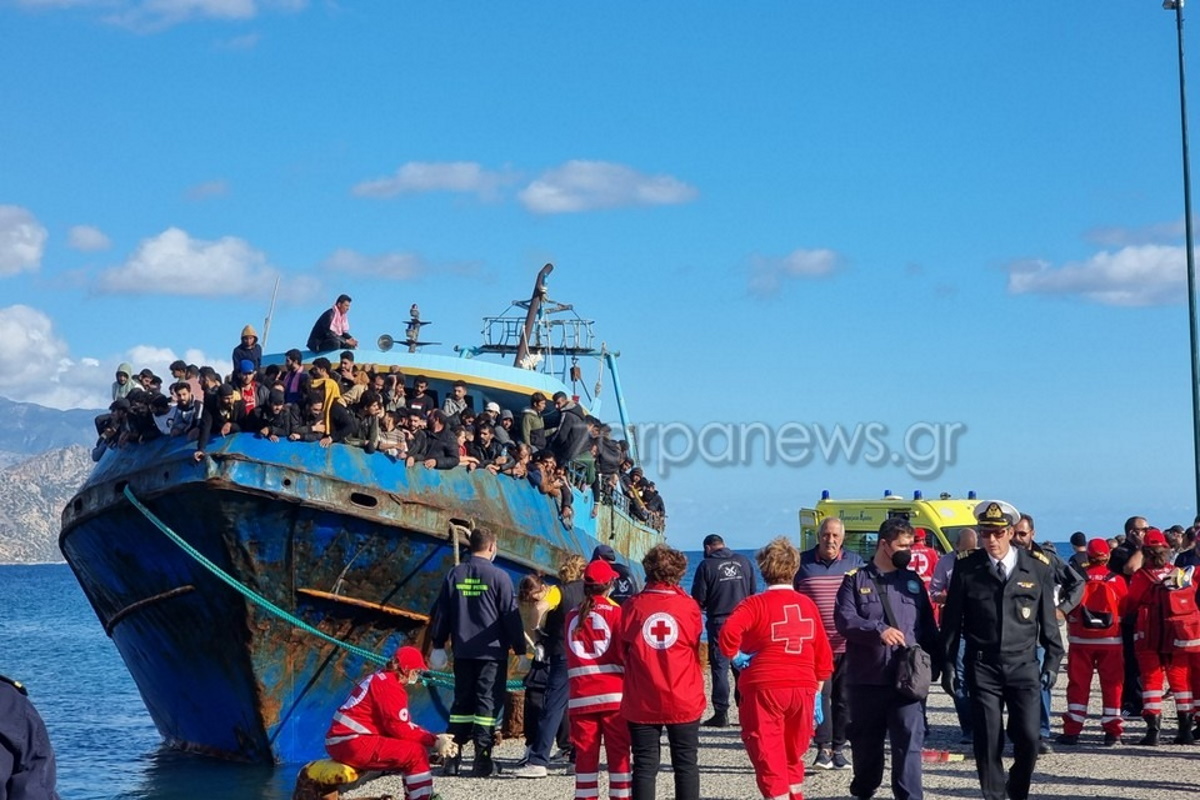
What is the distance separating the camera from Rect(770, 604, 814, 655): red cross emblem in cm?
757

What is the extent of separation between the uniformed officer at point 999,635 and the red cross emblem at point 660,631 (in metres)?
1.64

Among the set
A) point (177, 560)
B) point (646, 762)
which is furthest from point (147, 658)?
point (646, 762)

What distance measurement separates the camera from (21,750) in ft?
14.0

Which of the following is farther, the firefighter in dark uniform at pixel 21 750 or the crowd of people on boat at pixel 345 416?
the crowd of people on boat at pixel 345 416

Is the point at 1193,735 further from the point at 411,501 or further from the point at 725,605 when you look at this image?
the point at 411,501

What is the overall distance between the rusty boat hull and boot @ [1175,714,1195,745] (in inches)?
240

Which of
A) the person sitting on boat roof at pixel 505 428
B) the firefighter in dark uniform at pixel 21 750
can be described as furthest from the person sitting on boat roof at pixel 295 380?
the firefighter in dark uniform at pixel 21 750

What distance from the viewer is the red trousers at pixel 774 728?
24.7ft

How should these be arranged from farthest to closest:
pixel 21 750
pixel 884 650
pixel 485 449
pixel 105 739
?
pixel 105 739 < pixel 485 449 < pixel 884 650 < pixel 21 750

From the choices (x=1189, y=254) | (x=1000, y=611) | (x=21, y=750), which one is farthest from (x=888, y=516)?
(x=21, y=750)

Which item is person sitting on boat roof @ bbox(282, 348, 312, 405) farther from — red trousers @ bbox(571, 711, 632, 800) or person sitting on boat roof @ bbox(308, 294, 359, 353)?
red trousers @ bbox(571, 711, 632, 800)

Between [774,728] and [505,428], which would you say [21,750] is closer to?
[774,728]

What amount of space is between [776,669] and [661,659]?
1.87 feet

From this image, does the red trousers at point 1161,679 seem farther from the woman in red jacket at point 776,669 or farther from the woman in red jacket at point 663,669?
the woman in red jacket at point 663,669
